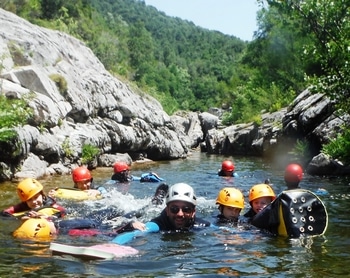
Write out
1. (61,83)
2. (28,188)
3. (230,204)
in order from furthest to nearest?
(61,83) < (28,188) < (230,204)

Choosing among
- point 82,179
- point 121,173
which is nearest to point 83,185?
point 82,179

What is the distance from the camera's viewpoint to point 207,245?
713cm

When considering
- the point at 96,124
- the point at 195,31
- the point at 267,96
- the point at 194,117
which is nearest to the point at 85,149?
→ the point at 96,124

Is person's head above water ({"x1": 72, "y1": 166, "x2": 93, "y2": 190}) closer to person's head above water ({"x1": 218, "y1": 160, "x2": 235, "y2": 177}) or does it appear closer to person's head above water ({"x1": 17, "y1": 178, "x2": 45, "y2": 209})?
person's head above water ({"x1": 17, "y1": 178, "x2": 45, "y2": 209})

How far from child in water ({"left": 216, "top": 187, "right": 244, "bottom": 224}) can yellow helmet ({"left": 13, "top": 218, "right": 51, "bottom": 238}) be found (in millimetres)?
2861

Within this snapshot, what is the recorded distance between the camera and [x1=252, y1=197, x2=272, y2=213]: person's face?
28.2 ft

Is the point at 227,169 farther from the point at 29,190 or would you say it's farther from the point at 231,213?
the point at 29,190

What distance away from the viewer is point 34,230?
7.23 metres

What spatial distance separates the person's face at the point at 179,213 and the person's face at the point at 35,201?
2.74 m

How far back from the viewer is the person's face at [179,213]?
24.2 ft

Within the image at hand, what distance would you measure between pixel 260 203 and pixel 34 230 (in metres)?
3.87

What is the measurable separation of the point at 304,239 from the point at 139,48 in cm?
7894

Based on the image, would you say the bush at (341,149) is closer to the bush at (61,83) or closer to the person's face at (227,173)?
the person's face at (227,173)

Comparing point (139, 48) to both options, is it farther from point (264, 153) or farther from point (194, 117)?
point (264, 153)
